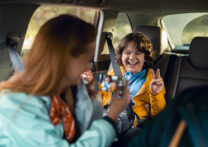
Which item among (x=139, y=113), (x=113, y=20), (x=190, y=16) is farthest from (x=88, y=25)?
(x=190, y=16)

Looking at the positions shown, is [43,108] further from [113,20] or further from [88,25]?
[113,20]

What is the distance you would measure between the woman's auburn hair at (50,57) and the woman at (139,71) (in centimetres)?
97

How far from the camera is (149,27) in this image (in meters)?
2.42

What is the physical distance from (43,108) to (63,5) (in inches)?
42.5

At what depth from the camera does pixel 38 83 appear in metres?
0.98

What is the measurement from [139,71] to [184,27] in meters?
1.40

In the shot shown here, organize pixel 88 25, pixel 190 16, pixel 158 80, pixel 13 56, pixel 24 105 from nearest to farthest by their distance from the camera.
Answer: pixel 24 105, pixel 88 25, pixel 13 56, pixel 158 80, pixel 190 16

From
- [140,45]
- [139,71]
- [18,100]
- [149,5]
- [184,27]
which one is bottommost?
[139,71]

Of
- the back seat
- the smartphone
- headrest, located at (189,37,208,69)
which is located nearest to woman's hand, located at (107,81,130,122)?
the smartphone

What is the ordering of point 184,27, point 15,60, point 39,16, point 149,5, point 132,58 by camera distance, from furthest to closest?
point 184,27, point 149,5, point 132,58, point 39,16, point 15,60

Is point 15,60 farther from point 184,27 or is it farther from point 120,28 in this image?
point 184,27

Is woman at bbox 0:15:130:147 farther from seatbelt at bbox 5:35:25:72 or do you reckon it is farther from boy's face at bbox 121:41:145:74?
boy's face at bbox 121:41:145:74

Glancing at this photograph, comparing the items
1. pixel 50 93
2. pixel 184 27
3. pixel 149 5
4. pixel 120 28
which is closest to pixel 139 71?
pixel 149 5

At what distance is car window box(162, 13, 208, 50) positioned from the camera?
2979 mm
